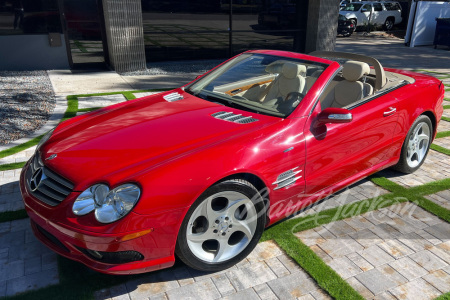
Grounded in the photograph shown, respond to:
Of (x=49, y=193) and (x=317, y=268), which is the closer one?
(x=49, y=193)

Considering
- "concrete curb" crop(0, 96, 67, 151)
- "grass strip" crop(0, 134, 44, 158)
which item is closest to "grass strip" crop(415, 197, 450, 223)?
"grass strip" crop(0, 134, 44, 158)

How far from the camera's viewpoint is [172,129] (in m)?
3.16

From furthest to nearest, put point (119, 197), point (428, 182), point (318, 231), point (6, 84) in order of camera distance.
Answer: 1. point (6, 84)
2. point (428, 182)
3. point (318, 231)
4. point (119, 197)

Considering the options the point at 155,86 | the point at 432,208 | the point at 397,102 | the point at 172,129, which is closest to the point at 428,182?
the point at 432,208

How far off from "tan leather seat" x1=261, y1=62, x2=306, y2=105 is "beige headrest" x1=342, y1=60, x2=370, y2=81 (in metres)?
0.50

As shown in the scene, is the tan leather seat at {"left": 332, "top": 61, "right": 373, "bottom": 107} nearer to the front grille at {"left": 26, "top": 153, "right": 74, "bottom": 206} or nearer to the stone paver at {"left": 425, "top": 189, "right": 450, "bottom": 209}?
the stone paver at {"left": 425, "top": 189, "right": 450, "bottom": 209}

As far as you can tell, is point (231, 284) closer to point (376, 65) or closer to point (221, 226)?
point (221, 226)

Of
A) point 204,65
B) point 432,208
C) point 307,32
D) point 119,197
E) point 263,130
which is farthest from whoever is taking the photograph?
point 307,32

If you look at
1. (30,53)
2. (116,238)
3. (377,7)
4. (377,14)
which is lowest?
(116,238)

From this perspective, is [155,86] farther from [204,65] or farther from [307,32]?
[307,32]

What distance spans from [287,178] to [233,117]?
0.71m

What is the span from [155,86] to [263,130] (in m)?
6.44

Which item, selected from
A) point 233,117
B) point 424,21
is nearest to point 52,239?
point 233,117

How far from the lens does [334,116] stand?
10.5 ft
